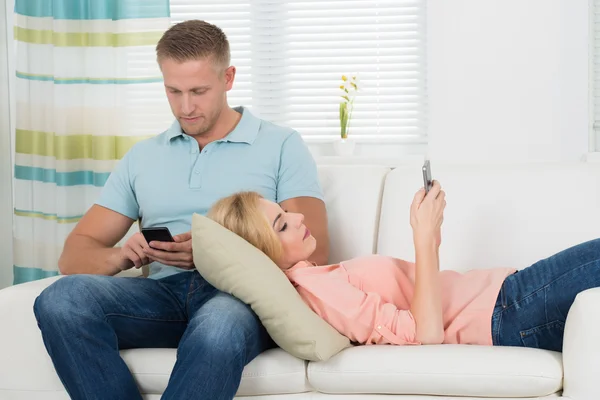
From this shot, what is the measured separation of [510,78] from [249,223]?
7.24ft

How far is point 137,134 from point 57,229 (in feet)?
2.01

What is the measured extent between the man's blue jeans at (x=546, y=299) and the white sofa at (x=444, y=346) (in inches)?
2.6

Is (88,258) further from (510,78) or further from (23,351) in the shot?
(510,78)

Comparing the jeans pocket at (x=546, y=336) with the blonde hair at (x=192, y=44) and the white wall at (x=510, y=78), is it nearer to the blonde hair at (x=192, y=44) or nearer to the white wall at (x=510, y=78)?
the blonde hair at (x=192, y=44)

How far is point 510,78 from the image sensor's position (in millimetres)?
3693

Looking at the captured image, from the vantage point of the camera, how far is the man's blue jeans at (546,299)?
1.83 metres

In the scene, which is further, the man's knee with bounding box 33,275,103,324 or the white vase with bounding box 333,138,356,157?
the white vase with bounding box 333,138,356,157

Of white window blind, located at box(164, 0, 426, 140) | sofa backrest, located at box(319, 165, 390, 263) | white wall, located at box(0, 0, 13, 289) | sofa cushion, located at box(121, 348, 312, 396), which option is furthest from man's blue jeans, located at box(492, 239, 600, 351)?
white wall, located at box(0, 0, 13, 289)

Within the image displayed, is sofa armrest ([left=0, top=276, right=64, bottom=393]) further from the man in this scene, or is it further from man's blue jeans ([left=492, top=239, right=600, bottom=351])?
man's blue jeans ([left=492, top=239, right=600, bottom=351])

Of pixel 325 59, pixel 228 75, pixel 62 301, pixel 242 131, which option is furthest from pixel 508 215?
pixel 325 59

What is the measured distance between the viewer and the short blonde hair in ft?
6.22

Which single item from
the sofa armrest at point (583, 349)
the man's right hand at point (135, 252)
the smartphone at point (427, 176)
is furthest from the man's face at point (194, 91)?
the sofa armrest at point (583, 349)

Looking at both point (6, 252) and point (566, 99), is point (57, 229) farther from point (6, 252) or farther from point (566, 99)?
point (566, 99)

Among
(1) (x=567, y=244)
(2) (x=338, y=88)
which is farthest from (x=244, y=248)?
(2) (x=338, y=88)
